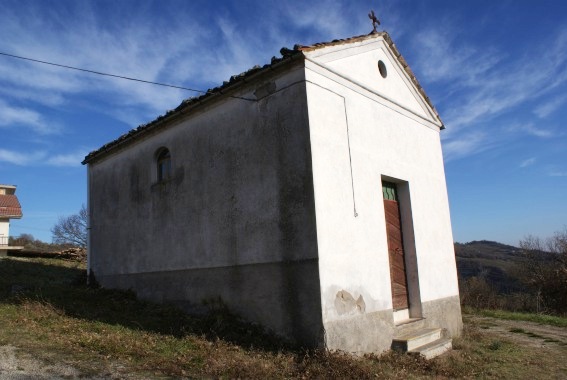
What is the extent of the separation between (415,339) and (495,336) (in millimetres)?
3869

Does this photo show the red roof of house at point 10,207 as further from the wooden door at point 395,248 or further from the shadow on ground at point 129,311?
the wooden door at point 395,248

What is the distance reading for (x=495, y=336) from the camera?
34.5 ft

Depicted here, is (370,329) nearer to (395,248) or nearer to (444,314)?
Answer: (395,248)

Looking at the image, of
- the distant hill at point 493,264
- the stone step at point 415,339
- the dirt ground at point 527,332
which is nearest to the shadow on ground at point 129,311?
the stone step at point 415,339

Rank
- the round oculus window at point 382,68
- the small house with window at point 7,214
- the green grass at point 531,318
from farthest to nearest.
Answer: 1. the small house with window at point 7,214
2. the green grass at point 531,318
3. the round oculus window at point 382,68

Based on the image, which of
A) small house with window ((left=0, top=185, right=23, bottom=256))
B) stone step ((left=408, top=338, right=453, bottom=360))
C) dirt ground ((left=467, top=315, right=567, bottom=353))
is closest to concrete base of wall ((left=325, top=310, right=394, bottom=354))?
stone step ((left=408, top=338, right=453, bottom=360))

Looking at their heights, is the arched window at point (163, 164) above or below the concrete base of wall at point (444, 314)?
above

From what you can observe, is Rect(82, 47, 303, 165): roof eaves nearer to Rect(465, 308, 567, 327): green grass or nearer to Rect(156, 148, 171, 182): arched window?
Rect(156, 148, 171, 182): arched window

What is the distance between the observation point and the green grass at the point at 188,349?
598cm

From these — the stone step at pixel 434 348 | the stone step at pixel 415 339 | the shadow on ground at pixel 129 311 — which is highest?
the shadow on ground at pixel 129 311

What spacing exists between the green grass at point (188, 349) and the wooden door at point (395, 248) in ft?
4.66

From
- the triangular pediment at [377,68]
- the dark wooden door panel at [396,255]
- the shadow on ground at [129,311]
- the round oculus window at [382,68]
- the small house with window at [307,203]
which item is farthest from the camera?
the round oculus window at [382,68]

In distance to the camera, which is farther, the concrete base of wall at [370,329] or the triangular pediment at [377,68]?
the triangular pediment at [377,68]

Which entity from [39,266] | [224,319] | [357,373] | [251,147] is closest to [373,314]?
[357,373]
